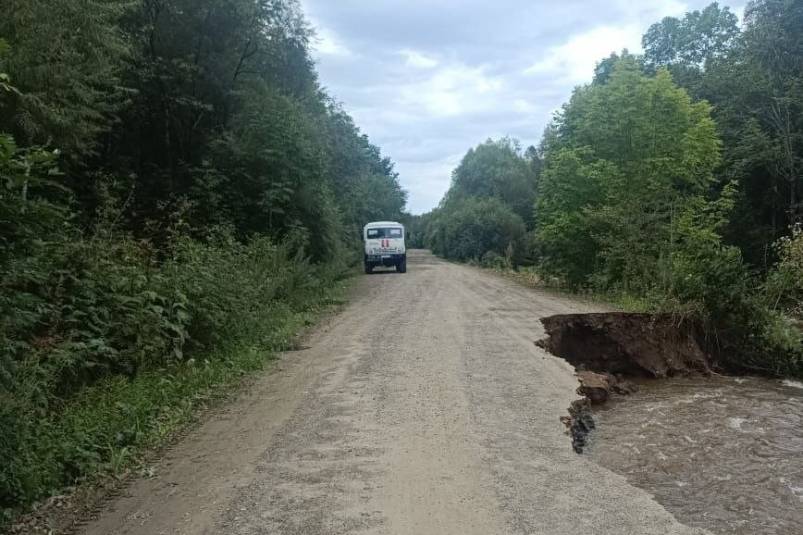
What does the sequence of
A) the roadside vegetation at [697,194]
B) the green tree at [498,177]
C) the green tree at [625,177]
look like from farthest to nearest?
the green tree at [498,177]
the green tree at [625,177]
the roadside vegetation at [697,194]

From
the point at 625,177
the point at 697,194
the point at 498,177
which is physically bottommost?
the point at 697,194

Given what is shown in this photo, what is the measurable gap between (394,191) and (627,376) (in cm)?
5366

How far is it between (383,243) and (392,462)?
82.0 feet

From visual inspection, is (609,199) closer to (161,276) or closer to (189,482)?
(161,276)

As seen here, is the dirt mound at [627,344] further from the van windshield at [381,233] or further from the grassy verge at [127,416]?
the van windshield at [381,233]

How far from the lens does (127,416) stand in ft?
19.9

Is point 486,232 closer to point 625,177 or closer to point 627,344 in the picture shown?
point 625,177

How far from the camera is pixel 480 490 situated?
464 cm

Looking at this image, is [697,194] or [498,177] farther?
[498,177]

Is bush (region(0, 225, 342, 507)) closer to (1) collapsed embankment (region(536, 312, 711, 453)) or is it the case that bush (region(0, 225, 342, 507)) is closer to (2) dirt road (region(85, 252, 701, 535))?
(2) dirt road (region(85, 252, 701, 535))

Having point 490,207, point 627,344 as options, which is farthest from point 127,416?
point 490,207

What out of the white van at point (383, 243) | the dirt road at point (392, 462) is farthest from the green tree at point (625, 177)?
the dirt road at point (392, 462)

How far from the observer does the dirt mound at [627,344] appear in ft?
40.0

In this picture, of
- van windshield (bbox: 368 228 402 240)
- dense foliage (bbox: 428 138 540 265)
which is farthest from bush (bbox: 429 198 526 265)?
van windshield (bbox: 368 228 402 240)
